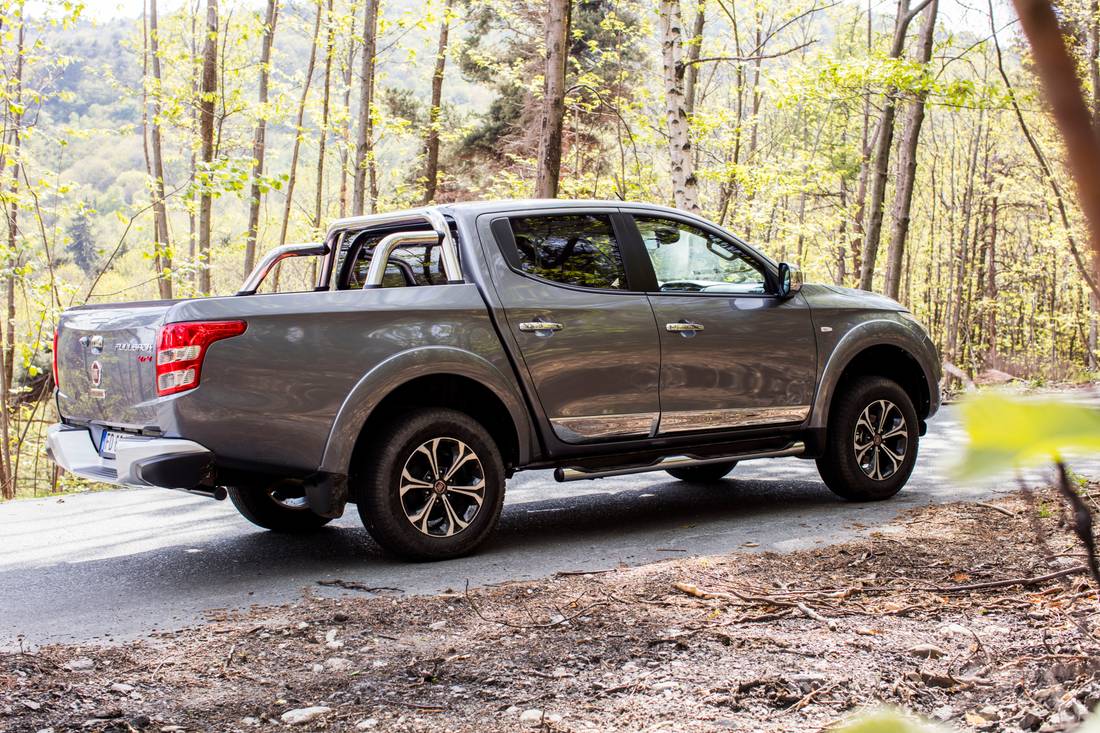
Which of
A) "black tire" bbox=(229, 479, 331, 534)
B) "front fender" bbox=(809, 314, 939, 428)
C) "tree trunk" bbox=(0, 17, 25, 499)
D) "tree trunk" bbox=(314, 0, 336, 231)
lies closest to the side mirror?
"front fender" bbox=(809, 314, 939, 428)

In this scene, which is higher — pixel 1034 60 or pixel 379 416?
pixel 1034 60

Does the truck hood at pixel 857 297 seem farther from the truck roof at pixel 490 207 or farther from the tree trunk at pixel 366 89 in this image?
the tree trunk at pixel 366 89

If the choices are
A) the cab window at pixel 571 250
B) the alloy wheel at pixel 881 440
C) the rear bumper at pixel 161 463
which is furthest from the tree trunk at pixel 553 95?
the rear bumper at pixel 161 463

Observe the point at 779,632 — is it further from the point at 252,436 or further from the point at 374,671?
the point at 252,436

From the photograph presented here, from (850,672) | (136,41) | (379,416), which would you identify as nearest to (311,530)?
(379,416)

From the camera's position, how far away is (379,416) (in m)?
5.67

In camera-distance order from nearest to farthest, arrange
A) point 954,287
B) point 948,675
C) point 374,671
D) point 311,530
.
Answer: point 948,675
point 374,671
point 311,530
point 954,287

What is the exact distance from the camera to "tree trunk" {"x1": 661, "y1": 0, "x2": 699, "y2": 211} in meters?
13.5

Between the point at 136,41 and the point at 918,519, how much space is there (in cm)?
2472

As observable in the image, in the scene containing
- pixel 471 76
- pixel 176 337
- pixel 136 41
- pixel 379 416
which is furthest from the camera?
pixel 471 76

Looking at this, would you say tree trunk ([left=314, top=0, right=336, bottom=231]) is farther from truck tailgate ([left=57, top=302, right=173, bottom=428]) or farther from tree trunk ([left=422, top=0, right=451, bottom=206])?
truck tailgate ([left=57, top=302, right=173, bottom=428])

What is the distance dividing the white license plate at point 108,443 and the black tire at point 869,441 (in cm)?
449

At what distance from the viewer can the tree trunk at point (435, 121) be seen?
27.7 meters

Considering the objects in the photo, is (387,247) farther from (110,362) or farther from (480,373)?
(110,362)
